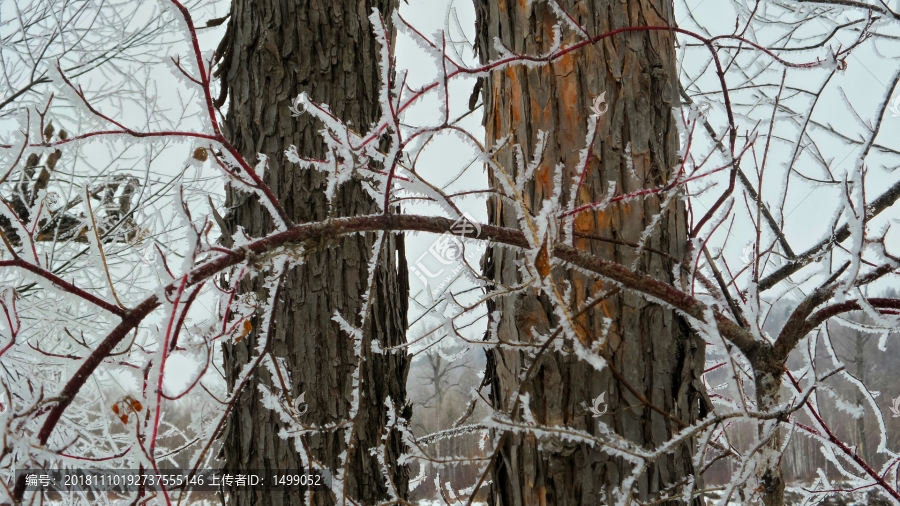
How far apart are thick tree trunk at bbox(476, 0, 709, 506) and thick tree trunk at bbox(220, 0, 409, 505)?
750mm

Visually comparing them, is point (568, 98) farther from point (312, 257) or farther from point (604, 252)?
point (312, 257)

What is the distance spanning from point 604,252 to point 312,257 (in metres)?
1.13

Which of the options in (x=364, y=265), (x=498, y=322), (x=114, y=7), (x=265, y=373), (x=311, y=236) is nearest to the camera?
(x=311, y=236)

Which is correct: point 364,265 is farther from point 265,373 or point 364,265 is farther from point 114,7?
point 114,7

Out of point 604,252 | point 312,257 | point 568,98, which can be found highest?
point 568,98

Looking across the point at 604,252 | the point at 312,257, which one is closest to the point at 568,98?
the point at 604,252

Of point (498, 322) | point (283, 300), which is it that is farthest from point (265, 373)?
point (498, 322)

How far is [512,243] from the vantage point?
106cm

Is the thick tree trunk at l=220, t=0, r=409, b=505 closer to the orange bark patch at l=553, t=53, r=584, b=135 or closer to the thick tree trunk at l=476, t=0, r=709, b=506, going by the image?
the thick tree trunk at l=476, t=0, r=709, b=506

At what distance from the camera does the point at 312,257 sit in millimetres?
2033

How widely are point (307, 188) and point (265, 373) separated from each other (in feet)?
2.18

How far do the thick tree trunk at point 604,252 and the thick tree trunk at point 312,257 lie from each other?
750 millimetres

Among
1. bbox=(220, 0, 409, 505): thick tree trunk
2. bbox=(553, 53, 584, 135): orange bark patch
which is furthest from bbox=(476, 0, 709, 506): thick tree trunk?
bbox=(220, 0, 409, 505): thick tree trunk

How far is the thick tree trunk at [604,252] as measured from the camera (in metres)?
1.26
